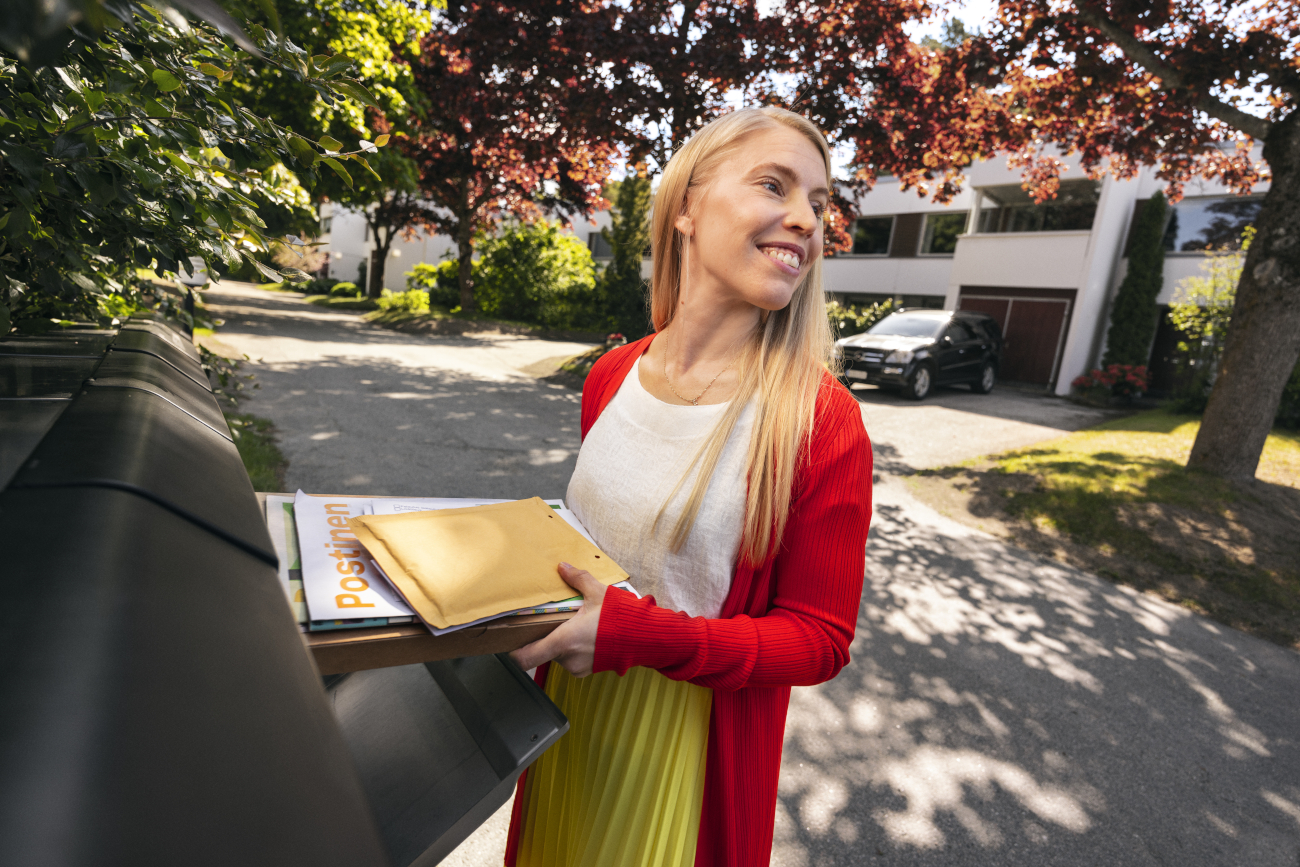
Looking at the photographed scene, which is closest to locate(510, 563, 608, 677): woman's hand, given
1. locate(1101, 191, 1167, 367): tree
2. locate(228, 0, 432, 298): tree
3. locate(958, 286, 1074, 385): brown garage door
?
locate(228, 0, 432, 298): tree

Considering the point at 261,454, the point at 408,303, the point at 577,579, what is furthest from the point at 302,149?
the point at 408,303

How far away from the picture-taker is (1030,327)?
18969mm

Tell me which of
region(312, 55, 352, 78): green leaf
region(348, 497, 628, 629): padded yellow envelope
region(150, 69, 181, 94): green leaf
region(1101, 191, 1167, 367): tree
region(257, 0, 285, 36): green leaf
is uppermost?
region(1101, 191, 1167, 367): tree

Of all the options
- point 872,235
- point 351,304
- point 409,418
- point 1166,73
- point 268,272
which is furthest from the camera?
point 351,304

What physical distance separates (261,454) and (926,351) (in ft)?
39.7

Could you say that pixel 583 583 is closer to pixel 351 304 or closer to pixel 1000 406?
pixel 1000 406

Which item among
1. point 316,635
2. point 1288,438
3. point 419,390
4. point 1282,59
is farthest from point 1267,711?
point 1288,438

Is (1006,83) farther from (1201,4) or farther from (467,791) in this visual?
(467,791)

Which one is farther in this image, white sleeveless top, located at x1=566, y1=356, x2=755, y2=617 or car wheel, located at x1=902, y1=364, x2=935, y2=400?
car wheel, located at x1=902, y1=364, x2=935, y2=400

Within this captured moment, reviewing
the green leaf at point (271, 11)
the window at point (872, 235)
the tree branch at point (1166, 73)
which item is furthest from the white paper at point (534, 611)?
the window at point (872, 235)

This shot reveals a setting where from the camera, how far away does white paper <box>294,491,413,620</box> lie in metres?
0.86

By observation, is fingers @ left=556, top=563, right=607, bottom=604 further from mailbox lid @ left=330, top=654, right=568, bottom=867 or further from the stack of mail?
mailbox lid @ left=330, top=654, right=568, bottom=867

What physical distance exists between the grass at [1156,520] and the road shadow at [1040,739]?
0.49m

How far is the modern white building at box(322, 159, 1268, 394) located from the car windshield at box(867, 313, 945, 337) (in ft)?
11.8
